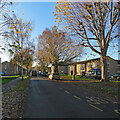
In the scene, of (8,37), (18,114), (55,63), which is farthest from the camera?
(55,63)

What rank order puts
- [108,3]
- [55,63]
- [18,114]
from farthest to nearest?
1. [55,63]
2. [108,3]
3. [18,114]

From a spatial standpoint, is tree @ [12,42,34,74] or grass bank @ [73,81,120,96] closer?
grass bank @ [73,81,120,96]

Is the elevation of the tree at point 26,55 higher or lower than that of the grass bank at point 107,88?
higher

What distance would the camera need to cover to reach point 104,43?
18.9 meters

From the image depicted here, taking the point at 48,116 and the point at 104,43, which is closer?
the point at 48,116

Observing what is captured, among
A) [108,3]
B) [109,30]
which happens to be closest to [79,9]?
[108,3]

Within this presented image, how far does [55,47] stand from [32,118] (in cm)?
3152

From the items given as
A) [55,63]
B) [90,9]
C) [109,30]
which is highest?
[90,9]

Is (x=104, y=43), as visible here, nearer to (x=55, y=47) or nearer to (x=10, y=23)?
(x=10, y=23)

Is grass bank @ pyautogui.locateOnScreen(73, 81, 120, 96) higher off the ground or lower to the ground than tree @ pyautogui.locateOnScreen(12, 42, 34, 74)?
lower

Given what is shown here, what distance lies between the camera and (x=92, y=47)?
19047 millimetres

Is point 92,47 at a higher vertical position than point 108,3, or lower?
lower

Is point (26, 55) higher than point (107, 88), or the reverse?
point (26, 55)

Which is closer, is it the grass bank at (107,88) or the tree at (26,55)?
the grass bank at (107,88)
